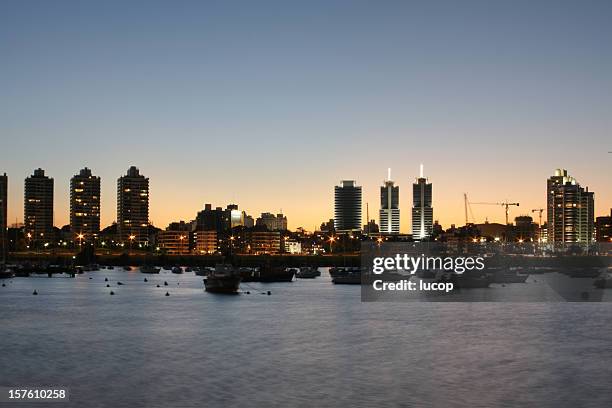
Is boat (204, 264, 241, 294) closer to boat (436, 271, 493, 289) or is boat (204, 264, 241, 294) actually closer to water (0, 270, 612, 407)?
water (0, 270, 612, 407)

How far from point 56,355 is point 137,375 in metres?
10.7

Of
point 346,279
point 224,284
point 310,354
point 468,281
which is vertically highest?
point 224,284

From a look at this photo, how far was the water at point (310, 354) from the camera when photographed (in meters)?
44.2

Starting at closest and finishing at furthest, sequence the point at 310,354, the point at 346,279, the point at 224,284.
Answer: the point at 310,354
the point at 224,284
the point at 346,279

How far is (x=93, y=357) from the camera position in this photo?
2231 inches

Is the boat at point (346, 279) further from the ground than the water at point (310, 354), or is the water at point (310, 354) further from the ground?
the boat at point (346, 279)

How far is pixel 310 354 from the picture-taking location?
5950cm

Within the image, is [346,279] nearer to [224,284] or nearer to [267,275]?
[267,275]

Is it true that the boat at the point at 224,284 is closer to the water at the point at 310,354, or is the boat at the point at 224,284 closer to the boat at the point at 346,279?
the water at the point at 310,354

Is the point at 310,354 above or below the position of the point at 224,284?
below

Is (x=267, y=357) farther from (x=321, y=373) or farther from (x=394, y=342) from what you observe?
(x=394, y=342)

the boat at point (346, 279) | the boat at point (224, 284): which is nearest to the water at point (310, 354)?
the boat at point (224, 284)

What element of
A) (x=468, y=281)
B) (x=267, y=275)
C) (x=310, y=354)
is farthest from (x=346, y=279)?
(x=310, y=354)

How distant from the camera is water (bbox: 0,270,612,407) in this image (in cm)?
4425
